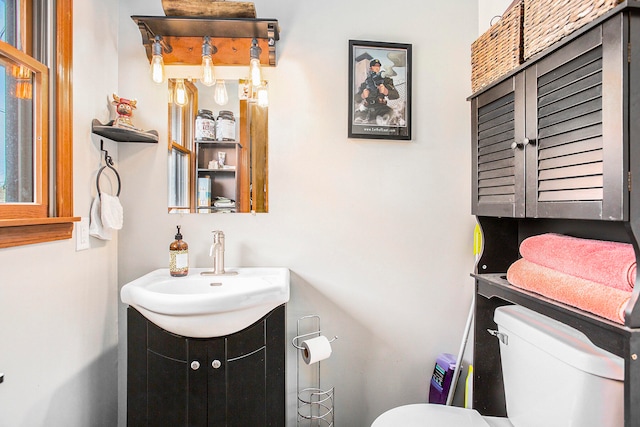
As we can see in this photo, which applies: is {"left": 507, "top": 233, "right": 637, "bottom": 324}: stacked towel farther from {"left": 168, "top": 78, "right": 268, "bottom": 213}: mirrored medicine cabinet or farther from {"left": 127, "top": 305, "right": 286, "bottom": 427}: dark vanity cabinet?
{"left": 168, "top": 78, "right": 268, "bottom": 213}: mirrored medicine cabinet

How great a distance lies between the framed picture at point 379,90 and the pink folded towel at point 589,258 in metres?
0.82

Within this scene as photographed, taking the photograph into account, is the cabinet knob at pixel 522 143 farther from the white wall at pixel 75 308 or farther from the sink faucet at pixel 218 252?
the white wall at pixel 75 308

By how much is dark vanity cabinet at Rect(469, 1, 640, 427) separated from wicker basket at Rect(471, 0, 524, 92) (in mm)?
52

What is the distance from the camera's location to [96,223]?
4.80 feet

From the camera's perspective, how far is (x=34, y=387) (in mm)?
1144

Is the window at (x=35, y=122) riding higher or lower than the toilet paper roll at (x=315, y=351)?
higher

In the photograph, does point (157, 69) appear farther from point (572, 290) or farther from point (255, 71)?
point (572, 290)

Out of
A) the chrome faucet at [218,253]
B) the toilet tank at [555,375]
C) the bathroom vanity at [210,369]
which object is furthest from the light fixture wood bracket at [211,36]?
the toilet tank at [555,375]

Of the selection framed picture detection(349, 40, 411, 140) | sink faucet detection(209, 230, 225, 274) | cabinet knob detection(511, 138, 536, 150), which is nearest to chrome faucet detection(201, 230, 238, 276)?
sink faucet detection(209, 230, 225, 274)

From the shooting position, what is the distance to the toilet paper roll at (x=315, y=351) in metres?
1.46

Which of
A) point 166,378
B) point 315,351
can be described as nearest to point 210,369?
point 166,378

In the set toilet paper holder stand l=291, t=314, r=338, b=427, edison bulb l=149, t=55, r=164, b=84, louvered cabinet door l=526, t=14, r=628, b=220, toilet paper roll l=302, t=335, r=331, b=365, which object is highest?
edison bulb l=149, t=55, r=164, b=84

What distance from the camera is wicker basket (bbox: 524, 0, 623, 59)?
857mm

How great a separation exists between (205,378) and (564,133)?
1426 millimetres
